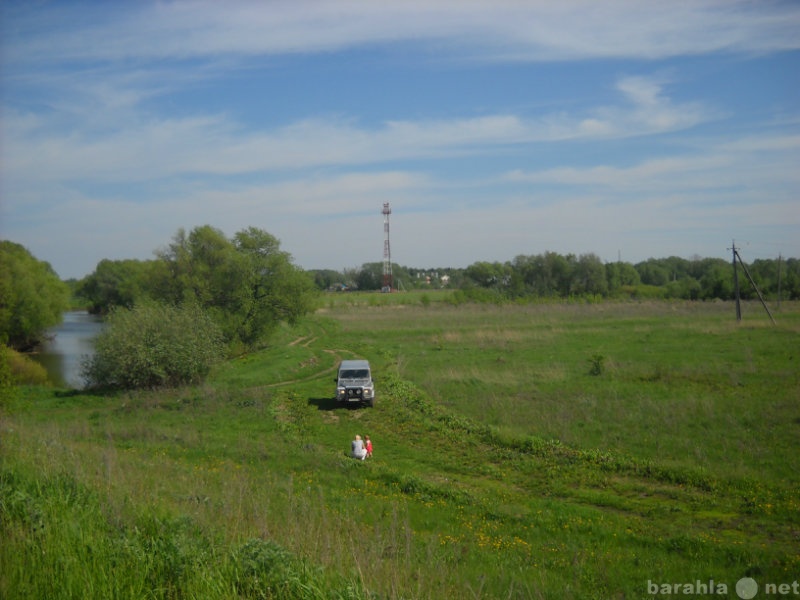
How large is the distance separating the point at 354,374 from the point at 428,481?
12.3m

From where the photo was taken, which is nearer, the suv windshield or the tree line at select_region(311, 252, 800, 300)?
the suv windshield

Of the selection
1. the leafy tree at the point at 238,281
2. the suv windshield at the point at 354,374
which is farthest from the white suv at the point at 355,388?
the leafy tree at the point at 238,281

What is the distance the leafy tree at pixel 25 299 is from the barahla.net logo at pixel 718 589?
168 ft

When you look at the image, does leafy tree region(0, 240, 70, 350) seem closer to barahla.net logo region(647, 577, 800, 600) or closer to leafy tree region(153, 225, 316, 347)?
leafy tree region(153, 225, 316, 347)

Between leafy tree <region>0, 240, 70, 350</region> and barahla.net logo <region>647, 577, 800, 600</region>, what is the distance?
168ft

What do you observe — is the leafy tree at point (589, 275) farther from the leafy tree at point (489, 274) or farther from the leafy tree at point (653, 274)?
the leafy tree at point (653, 274)

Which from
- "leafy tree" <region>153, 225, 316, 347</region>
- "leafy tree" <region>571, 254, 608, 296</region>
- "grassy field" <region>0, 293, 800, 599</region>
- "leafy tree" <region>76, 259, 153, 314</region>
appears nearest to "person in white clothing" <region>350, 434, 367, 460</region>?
"grassy field" <region>0, 293, 800, 599</region>

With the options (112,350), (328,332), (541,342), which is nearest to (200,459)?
(112,350)

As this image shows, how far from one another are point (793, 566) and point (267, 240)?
143 feet

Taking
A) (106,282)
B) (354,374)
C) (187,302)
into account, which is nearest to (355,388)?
(354,374)

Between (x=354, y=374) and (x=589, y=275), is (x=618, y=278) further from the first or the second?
(x=354, y=374)

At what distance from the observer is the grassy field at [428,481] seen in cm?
629

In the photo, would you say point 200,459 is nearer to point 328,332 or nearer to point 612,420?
point 612,420

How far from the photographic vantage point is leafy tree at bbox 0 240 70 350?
50062 millimetres
